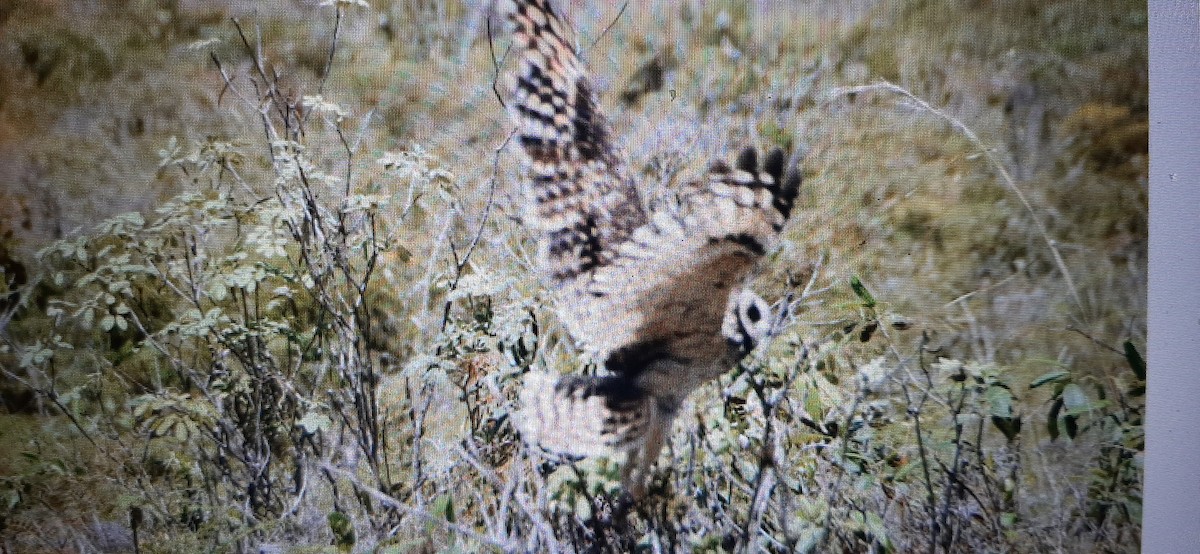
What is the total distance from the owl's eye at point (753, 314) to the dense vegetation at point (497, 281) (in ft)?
0.21

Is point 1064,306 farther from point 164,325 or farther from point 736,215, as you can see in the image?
point 164,325

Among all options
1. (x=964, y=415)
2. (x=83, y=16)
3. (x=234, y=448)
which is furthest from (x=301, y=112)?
(x=964, y=415)

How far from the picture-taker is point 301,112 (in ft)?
5.57

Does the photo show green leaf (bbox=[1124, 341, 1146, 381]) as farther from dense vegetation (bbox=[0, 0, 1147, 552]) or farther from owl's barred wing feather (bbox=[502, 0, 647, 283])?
owl's barred wing feather (bbox=[502, 0, 647, 283])

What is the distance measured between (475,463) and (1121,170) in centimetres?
149

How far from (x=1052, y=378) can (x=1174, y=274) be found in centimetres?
34

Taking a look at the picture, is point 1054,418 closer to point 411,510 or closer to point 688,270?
point 688,270

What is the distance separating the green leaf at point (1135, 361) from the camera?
1.62 meters

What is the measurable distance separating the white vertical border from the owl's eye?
2.65 ft

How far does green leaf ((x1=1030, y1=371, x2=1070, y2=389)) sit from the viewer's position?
63.1 inches

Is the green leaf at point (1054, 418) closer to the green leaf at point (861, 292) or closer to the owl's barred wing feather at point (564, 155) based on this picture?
the green leaf at point (861, 292)

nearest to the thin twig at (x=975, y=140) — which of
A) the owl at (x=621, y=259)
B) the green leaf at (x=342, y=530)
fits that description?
the owl at (x=621, y=259)

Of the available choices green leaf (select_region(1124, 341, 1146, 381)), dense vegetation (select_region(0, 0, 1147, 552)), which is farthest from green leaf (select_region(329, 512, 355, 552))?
green leaf (select_region(1124, 341, 1146, 381))

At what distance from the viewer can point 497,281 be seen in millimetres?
1704
